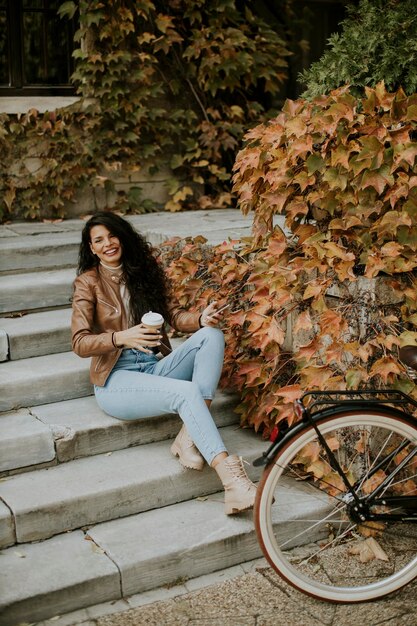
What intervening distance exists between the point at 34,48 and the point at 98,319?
3564mm

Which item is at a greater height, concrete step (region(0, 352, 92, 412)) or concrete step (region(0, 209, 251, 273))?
concrete step (region(0, 209, 251, 273))

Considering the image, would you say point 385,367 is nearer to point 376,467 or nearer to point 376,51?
point 376,467

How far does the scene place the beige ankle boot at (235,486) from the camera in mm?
3365

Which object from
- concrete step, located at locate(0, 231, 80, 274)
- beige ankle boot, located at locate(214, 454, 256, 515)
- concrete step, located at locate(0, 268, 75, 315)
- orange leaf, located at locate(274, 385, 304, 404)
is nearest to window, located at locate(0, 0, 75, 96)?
concrete step, located at locate(0, 231, 80, 274)

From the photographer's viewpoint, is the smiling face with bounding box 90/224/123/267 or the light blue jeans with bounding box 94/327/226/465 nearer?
the light blue jeans with bounding box 94/327/226/465

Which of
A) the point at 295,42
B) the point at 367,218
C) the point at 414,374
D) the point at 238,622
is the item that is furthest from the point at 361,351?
the point at 295,42

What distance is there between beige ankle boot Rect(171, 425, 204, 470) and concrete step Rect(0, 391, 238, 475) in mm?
250

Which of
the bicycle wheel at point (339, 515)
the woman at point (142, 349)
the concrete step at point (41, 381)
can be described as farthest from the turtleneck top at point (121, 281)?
the bicycle wheel at point (339, 515)

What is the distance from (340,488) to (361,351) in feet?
2.25

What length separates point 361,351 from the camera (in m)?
3.42

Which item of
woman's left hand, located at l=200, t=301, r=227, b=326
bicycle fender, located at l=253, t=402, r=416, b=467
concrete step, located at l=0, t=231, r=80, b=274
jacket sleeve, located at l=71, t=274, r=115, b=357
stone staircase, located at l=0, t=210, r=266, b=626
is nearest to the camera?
bicycle fender, located at l=253, t=402, r=416, b=467

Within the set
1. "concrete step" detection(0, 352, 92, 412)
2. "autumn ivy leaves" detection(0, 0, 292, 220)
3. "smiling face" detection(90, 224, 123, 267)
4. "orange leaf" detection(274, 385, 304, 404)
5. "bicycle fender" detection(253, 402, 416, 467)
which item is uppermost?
"autumn ivy leaves" detection(0, 0, 292, 220)

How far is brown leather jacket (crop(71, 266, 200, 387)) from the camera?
358 cm

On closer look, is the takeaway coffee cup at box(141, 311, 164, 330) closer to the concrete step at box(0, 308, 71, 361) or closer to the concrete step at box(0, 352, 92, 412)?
the concrete step at box(0, 352, 92, 412)
